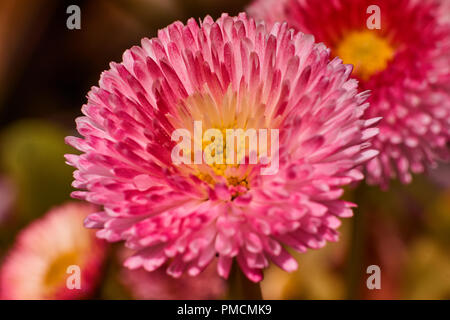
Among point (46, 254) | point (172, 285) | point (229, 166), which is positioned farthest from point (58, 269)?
point (229, 166)

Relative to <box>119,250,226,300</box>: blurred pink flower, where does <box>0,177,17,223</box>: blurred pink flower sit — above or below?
above

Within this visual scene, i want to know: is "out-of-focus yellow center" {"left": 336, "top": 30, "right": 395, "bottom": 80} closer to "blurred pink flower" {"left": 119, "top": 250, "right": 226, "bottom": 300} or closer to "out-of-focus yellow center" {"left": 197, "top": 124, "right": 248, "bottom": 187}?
"out-of-focus yellow center" {"left": 197, "top": 124, "right": 248, "bottom": 187}

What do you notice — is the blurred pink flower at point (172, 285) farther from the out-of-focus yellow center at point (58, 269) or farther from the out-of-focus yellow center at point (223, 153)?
the out-of-focus yellow center at point (223, 153)

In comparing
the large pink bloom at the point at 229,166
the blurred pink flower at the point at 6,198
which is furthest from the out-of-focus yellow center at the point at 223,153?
the blurred pink flower at the point at 6,198

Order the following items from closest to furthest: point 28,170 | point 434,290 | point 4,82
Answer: point 434,290
point 28,170
point 4,82

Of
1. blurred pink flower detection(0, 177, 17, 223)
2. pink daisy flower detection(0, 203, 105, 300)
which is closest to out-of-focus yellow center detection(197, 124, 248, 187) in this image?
pink daisy flower detection(0, 203, 105, 300)

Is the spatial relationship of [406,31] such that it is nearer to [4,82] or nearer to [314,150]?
[314,150]

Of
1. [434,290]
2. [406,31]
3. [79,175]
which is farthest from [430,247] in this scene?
[79,175]
